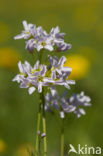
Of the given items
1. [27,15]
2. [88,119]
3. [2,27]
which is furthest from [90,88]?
[27,15]

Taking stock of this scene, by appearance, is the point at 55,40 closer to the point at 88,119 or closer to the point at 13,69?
the point at 88,119

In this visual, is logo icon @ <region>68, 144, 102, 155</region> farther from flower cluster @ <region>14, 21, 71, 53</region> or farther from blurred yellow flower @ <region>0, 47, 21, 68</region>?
blurred yellow flower @ <region>0, 47, 21, 68</region>

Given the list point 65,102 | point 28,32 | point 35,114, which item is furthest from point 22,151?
point 28,32

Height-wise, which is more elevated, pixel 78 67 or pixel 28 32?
pixel 78 67

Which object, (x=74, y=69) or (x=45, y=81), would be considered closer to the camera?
(x=45, y=81)

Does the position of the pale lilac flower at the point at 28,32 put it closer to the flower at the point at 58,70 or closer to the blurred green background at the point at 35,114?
the flower at the point at 58,70

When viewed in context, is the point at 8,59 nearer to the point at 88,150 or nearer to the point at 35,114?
the point at 35,114

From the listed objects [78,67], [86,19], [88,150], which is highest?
[86,19]

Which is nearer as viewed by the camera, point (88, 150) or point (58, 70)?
point (58, 70)
